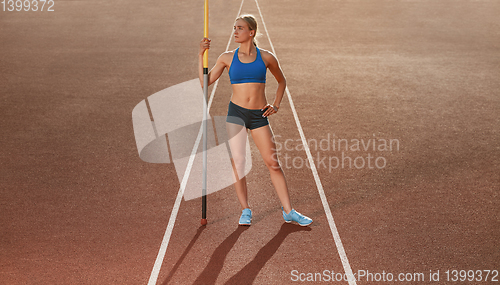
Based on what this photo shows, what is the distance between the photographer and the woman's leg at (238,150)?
15.5 feet

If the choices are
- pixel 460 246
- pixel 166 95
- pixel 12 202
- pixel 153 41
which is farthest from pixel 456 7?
pixel 12 202

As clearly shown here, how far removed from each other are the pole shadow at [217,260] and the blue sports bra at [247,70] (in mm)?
1623

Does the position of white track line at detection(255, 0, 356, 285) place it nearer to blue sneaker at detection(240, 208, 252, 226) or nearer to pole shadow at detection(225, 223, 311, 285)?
pole shadow at detection(225, 223, 311, 285)

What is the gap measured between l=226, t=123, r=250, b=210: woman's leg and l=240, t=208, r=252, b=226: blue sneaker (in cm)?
10

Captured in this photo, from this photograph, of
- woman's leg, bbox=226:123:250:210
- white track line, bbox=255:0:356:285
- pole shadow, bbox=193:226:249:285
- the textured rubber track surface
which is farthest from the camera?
woman's leg, bbox=226:123:250:210

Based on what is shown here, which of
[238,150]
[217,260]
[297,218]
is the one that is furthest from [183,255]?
[297,218]

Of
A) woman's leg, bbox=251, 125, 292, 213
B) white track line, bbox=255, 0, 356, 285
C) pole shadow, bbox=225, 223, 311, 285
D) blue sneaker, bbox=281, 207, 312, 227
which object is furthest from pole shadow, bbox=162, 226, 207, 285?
white track line, bbox=255, 0, 356, 285

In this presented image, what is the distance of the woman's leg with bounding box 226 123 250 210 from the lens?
471 centimetres

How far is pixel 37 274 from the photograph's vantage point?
13.8ft

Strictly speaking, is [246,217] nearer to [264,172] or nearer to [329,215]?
[329,215]

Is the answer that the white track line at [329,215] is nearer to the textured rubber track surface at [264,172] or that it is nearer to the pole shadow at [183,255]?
the textured rubber track surface at [264,172]

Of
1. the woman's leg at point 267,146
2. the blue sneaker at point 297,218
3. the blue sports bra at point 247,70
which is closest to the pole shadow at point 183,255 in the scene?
the blue sneaker at point 297,218

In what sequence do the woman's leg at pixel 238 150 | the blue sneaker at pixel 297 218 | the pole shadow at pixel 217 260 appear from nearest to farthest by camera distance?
1. the pole shadow at pixel 217 260
2. the woman's leg at pixel 238 150
3. the blue sneaker at pixel 297 218

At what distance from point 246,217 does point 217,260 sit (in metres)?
0.73
